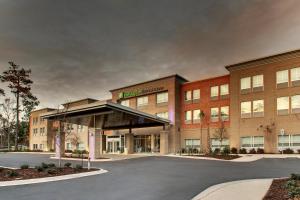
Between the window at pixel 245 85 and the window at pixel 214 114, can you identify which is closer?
the window at pixel 245 85

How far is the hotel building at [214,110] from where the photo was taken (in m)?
38.0

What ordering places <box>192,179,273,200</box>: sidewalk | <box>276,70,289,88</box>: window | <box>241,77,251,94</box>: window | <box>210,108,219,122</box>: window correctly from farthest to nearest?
<box>210,108,219,122</box>: window → <box>241,77,251,94</box>: window → <box>276,70,289,88</box>: window → <box>192,179,273,200</box>: sidewalk

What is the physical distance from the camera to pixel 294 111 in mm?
37469

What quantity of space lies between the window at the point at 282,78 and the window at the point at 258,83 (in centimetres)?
219

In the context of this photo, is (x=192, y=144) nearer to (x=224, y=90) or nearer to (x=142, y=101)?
(x=224, y=90)

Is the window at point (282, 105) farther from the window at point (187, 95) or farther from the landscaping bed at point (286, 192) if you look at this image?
the landscaping bed at point (286, 192)

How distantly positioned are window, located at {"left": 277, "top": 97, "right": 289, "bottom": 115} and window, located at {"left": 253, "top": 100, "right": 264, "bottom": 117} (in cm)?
214

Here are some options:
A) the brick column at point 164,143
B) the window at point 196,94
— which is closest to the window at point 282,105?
the window at point 196,94

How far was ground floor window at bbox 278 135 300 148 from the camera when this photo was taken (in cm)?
3694

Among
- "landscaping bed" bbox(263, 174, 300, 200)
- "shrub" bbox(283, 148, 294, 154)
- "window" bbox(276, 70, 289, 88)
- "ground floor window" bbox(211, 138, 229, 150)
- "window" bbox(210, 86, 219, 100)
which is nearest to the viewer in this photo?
"landscaping bed" bbox(263, 174, 300, 200)

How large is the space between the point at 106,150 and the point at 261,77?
3071cm

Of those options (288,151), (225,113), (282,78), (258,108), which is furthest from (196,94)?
(288,151)

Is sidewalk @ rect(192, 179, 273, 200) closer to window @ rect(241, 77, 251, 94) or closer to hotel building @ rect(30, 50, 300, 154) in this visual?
hotel building @ rect(30, 50, 300, 154)

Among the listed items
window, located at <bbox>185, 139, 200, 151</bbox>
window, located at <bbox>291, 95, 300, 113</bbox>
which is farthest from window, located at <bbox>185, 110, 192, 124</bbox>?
window, located at <bbox>291, 95, 300, 113</bbox>
